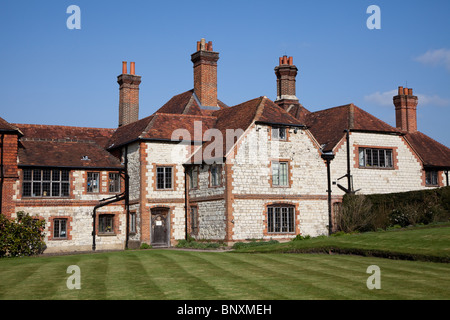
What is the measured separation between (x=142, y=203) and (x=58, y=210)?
5.55 metres

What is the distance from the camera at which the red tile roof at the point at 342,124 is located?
3741cm

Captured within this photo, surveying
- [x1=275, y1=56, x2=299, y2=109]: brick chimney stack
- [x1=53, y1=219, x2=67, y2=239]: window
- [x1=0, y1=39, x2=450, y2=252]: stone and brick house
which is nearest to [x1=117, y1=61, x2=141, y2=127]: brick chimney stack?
[x1=0, y1=39, x2=450, y2=252]: stone and brick house

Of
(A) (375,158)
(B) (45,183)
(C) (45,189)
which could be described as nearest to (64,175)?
(B) (45,183)

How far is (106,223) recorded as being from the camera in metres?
37.3

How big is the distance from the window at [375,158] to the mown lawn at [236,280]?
18.3 meters

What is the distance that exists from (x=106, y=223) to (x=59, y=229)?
312 cm

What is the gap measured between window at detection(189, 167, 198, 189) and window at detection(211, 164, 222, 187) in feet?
6.52

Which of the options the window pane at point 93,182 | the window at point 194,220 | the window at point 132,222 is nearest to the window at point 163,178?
the window at point 194,220

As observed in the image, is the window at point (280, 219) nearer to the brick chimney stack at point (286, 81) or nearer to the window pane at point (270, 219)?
the window pane at point (270, 219)

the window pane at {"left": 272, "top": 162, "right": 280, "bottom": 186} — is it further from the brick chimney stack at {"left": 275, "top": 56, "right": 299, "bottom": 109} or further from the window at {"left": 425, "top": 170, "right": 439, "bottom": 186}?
the window at {"left": 425, "top": 170, "right": 439, "bottom": 186}

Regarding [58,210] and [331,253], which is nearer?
[331,253]
